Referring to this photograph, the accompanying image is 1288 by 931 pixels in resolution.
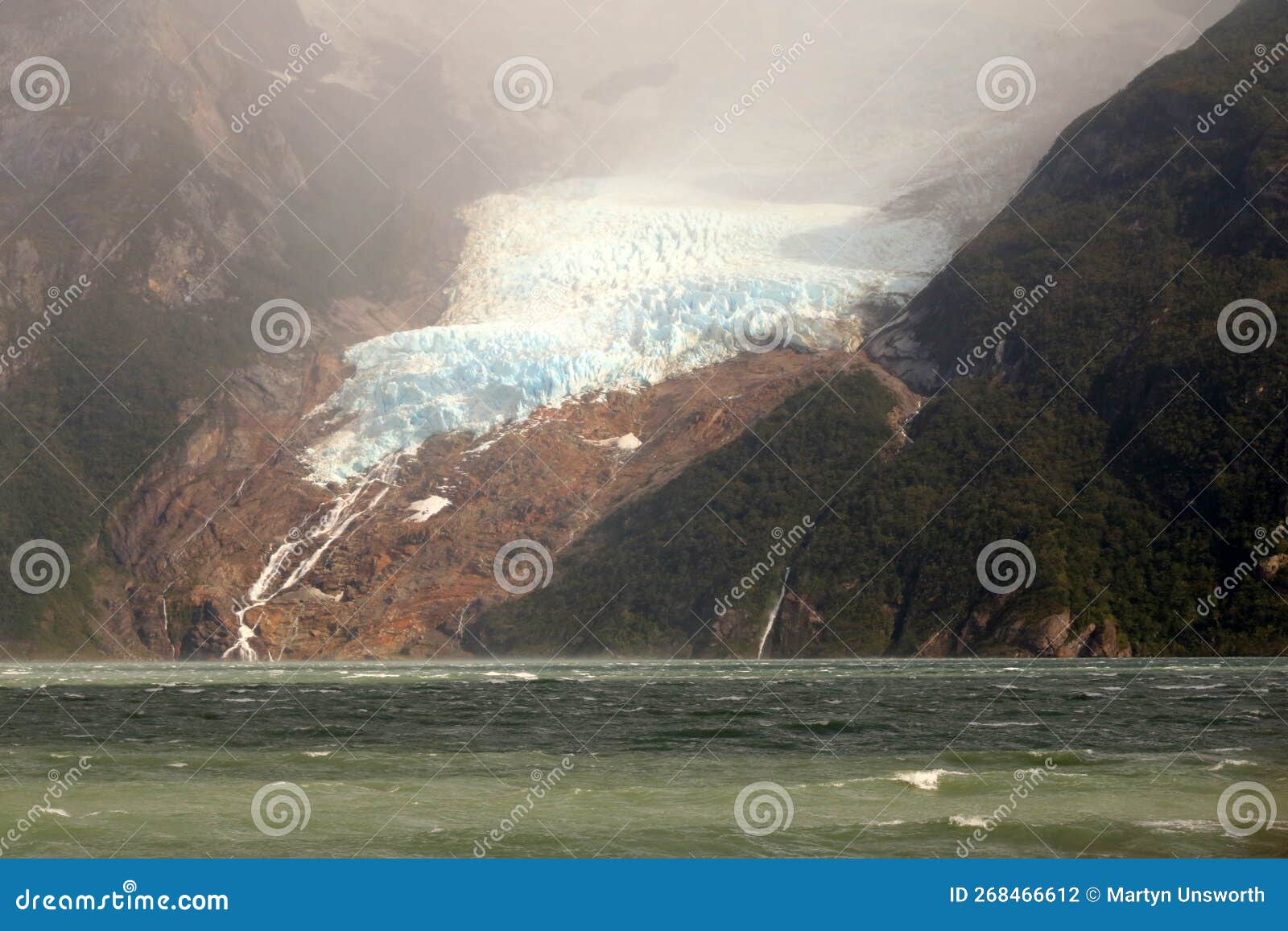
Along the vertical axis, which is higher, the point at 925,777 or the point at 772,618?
the point at 925,777

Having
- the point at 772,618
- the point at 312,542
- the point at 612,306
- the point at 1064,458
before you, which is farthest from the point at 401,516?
the point at 1064,458

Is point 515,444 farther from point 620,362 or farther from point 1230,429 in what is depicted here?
point 1230,429

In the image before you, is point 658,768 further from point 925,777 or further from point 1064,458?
point 1064,458

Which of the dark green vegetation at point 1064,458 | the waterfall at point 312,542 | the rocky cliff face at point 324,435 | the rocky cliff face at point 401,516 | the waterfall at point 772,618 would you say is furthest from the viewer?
the waterfall at point 312,542

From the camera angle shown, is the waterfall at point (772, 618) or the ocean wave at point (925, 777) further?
the waterfall at point (772, 618)

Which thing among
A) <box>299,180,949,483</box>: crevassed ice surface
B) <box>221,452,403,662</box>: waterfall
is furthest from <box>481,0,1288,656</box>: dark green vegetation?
<box>221,452,403,662</box>: waterfall

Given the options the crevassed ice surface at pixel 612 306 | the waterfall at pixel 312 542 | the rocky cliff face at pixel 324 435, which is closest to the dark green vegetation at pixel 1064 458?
the rocky cliff face at pixel 324 435

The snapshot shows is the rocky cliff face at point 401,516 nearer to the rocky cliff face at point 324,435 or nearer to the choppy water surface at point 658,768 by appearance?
the rocky cliff face at point 324,435

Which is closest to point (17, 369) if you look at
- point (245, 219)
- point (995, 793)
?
point (245, 219)
